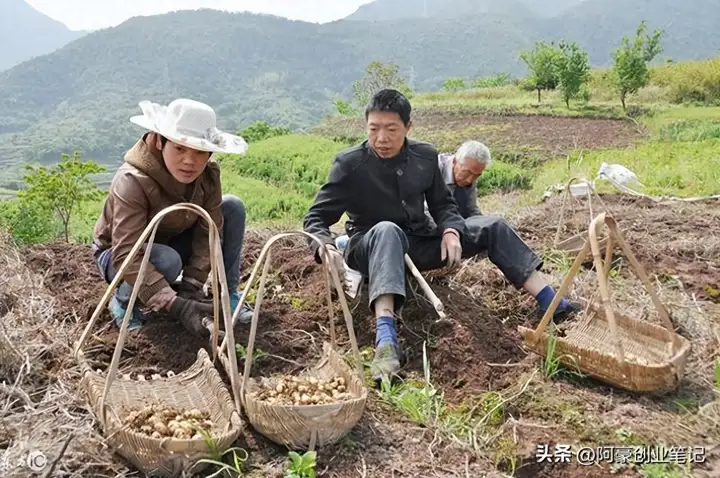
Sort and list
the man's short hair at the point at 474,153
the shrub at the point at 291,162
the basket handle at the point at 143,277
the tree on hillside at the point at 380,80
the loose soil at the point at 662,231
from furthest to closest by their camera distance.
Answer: the tree on hillside at the point at 380,80
the shrub at the point at 291,162
the man's short hair at the point at 474,153
the loose soil at the point at 662,231
the basket handle at the point at 143,277

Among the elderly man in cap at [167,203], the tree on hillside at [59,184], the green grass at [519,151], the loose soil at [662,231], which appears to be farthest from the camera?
the green grass at [519,151]

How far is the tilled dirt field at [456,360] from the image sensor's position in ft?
6.92

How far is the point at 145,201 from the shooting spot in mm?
2637

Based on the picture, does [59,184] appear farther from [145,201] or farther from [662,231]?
[662,231]

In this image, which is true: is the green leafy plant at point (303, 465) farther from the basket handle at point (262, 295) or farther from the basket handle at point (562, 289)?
the basket handle at point (562, 289)

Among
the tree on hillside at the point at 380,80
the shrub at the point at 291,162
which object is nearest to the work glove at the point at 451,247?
the shrub at the point at 291,162

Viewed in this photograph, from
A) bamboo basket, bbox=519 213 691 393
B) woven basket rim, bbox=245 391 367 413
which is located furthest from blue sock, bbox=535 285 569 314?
woven basket rim, bbox=245 391 367 413

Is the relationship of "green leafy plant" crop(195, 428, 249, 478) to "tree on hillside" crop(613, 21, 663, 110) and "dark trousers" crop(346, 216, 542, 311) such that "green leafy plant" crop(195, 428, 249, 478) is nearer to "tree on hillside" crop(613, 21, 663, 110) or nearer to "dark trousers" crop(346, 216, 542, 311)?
"dark trousers" crop(346, 216, 542, 311)

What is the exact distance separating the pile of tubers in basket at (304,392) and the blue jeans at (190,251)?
30.8 inches

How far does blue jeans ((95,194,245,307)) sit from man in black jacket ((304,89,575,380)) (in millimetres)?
317

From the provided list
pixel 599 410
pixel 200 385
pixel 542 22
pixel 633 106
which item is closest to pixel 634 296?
pixel 599 410

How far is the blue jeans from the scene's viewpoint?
277cm

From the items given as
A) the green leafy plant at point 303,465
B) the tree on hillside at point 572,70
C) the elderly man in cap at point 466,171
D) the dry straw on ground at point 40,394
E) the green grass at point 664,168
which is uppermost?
the tree on hillside at point 572,70

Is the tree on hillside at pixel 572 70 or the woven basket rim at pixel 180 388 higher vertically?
the tree on hillside at pixel 572 70
